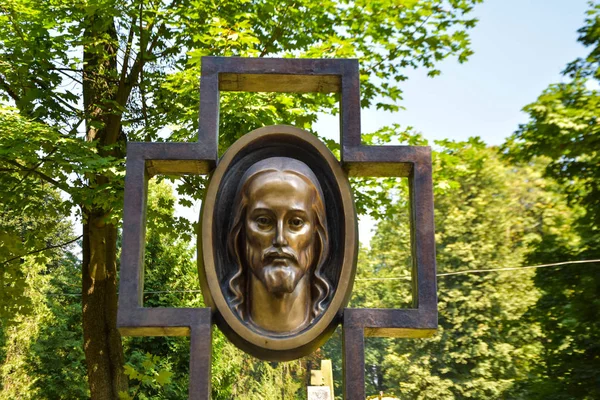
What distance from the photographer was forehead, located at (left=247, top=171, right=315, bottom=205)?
3.21 meters

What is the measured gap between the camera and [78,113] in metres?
7.97

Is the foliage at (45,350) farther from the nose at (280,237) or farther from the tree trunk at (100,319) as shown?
the nose at (280,237)

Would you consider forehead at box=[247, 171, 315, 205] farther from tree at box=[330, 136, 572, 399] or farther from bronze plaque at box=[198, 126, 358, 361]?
tree at box=[330, 136, 572, 399]

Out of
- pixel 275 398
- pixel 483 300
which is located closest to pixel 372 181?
pixel 483 300

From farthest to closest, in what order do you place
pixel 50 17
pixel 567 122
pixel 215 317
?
1. pixel 567 122
2. pixel 50 17
3. pixel 215 317

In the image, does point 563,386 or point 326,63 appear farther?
point 563,386

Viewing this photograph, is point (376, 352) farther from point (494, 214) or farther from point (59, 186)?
point (59, 186)

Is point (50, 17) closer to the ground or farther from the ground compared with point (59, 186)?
farther from the ground

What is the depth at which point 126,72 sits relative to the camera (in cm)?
836

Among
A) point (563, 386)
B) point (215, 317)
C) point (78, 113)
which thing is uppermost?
point (78, 113)

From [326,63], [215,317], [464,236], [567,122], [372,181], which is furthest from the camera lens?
[464,236]

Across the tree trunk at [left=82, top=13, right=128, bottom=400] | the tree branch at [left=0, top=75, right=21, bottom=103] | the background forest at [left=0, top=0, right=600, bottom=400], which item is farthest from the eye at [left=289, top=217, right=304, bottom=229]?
the tree branch at [left=0, top=75, right=21, bottom=103]

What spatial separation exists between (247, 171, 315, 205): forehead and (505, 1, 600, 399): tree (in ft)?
22.2

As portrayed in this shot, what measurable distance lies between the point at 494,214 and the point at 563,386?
35.0ft
